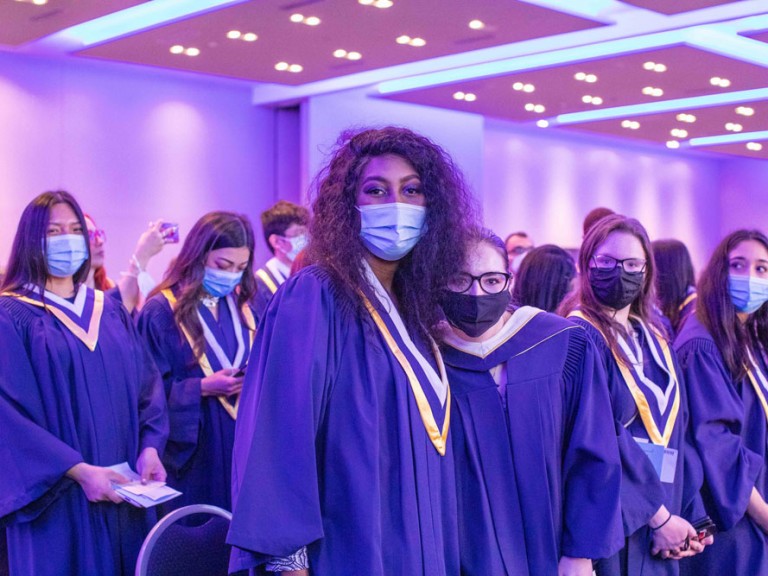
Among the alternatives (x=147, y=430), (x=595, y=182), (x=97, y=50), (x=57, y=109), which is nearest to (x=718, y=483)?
(x=147, y=430)

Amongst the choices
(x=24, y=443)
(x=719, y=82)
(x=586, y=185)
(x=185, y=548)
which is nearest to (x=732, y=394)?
(x=185, y=548)

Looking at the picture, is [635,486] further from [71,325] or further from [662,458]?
[71,325]

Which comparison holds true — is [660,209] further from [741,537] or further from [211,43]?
[741,537]

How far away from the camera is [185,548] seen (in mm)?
3168

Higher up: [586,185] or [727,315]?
[586,185]

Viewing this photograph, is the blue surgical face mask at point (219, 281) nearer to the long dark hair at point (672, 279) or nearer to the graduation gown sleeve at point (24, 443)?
the graduation gown sleeve at point (24, 443)

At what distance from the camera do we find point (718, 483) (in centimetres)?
391

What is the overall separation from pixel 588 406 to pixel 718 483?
1.21m

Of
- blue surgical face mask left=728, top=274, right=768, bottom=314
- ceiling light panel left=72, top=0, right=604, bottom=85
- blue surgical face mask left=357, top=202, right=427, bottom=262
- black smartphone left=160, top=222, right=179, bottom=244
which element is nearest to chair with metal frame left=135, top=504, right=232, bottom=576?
blue surgical face mask left=357, top=202, right=427, bottom=262

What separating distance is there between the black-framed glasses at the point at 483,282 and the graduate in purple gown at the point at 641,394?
0.66m

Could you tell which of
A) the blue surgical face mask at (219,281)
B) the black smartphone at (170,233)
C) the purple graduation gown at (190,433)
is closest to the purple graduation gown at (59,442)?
the purple graduation gown at (190,433)

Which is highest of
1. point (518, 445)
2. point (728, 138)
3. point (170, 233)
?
point (728, 138)

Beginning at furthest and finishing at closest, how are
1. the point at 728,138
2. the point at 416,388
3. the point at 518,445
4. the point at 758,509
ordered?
the point at 728,138, the point at 758,509, the point at 518,445, the point at 416,388

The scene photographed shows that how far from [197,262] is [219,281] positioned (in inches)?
5.5
